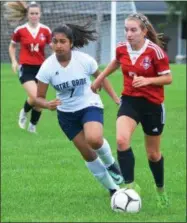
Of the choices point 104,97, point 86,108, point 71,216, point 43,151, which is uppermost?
point 86,108

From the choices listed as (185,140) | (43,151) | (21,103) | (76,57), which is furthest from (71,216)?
(21,103)

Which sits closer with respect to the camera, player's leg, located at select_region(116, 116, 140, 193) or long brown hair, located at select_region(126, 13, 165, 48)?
player's leg, located at select_region(116, 116, 140, 193)

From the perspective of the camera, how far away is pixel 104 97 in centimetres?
1944

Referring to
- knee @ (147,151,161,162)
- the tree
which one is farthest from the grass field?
the tree

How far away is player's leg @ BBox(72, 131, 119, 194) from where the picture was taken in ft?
24.5

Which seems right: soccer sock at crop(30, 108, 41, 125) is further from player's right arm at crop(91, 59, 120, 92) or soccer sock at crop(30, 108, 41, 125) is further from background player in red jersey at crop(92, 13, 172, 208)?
background player in red jersey at crop(92, 13, 172, 208)

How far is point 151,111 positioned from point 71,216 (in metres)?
1.29

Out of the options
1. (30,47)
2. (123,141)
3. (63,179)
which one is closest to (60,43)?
(123,141)

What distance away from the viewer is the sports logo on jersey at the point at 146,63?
7113mm

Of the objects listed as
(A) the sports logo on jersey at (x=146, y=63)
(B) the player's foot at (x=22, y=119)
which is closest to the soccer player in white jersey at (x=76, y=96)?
(A) the sports logo on jersey at (x=146, y=63)

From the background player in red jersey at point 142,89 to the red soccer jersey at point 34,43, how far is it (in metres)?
5.72

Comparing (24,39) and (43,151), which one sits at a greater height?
(24,39)

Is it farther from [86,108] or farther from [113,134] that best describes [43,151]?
[86,108]

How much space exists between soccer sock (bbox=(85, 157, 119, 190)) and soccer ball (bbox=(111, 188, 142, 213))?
24.8 inches
